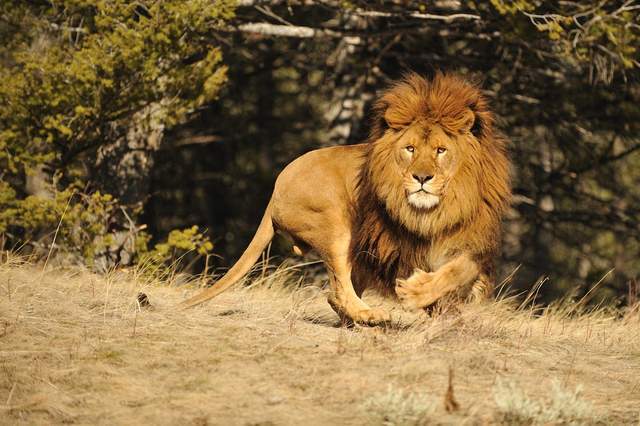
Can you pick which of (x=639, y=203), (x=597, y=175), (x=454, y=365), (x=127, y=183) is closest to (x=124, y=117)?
(x=127, y=183)

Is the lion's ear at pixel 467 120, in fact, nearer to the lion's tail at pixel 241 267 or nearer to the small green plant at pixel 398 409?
the lion's tail at pixel 241 267

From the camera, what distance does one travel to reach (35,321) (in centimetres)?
579

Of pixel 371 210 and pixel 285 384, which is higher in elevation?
pixel 371 210

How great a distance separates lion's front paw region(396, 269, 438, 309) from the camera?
607 cm

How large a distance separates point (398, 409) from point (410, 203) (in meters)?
1.96

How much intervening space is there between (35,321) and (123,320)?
497mm

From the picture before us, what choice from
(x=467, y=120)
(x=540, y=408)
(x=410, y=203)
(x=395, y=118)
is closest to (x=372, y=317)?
(x=410, y=203)

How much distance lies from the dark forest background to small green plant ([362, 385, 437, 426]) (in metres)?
4.57

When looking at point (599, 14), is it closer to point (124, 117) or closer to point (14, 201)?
point (124, 117)

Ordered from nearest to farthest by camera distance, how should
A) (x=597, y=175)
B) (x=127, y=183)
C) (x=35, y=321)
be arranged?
1. (x=35, y=321)
2. (x=127, y=183)
3. (x=597, y=175)

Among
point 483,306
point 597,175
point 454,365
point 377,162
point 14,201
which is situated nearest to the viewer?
point 454,365

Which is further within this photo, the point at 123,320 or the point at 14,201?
the point at 14,201

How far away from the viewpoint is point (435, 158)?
241 inches

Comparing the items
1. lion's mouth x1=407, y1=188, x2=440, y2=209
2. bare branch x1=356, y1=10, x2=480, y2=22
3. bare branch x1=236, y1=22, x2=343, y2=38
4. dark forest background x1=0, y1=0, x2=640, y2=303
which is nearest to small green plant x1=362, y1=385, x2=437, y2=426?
lion's mouth x1=407, y1=188, x2=440, y2=209
